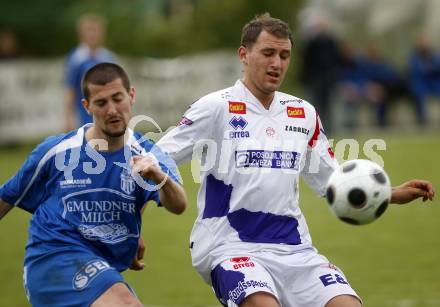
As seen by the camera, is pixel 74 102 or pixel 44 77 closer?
pixel 74 102

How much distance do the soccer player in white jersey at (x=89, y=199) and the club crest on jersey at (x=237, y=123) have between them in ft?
1.66

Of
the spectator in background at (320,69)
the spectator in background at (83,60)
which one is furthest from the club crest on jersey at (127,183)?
the spectator in background at (320,69)

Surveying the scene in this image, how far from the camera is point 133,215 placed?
6172 millimetres

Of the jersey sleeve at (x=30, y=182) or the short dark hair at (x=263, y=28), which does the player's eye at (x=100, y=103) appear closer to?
the jersey sleeve at (x=30, y=182)

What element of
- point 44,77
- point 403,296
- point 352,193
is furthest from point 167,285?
point 44,77

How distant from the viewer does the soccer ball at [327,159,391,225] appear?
18.7ft

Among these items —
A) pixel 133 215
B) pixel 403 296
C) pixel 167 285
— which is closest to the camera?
pixel 133 215

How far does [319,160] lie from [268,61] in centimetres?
76

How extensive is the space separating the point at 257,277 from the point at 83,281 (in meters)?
1.00

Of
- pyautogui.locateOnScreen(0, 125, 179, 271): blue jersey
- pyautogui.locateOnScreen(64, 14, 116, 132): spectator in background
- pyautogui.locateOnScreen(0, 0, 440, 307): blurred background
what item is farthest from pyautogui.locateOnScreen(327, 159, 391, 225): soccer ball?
pyautogui.locateOnScreen(64, 14, 116, 132): spectator in background

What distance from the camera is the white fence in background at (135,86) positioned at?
72.4 ft

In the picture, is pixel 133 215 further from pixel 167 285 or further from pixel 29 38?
pixel 29 38

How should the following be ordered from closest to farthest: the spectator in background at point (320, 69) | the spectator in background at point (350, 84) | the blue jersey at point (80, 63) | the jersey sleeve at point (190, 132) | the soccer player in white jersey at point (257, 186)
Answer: the soccer player in white jersey at point (257, 186) → the jersey sleeve at point (190, 132) → the blue jersey at point (80, 63) → the spectator in background at point (320, 69) → the spectator in background at point (350, 84)

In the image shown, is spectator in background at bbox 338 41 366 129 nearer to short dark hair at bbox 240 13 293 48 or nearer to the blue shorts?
short dark hair at bbox 240 13 293 48
